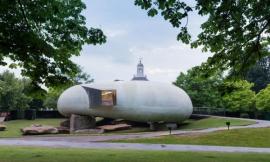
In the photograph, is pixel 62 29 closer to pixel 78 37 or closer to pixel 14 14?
pixel 78 37

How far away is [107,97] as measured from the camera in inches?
1747

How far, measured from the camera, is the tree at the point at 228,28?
11742mm

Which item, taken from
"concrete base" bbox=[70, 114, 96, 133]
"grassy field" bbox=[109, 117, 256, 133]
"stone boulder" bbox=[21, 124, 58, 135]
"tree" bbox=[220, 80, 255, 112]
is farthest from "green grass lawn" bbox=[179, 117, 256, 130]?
"stone boulder" bbox=[21, 124, 58, 135]

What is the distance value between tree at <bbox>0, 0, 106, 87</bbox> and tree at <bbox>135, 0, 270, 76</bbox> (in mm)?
3587

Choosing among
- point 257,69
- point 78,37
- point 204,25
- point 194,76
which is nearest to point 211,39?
point 204,25

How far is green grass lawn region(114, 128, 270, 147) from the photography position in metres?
27.0

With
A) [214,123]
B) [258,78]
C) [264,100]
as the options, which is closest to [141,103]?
[214,123]

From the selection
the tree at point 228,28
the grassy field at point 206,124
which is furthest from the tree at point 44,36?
the grassy field at point 206,124

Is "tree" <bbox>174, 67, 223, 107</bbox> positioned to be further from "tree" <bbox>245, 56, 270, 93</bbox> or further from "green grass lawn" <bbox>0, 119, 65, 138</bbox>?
"green grass lawn" <bbox>0, 119, 65, 138</bbox>

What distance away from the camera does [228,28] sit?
1628cm

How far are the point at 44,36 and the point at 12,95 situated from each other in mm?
49234

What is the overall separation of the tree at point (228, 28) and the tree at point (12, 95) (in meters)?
48.2

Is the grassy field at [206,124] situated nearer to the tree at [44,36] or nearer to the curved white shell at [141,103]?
the curved white shell at [141,103]

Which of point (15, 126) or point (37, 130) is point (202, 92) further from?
point (37, 130)
